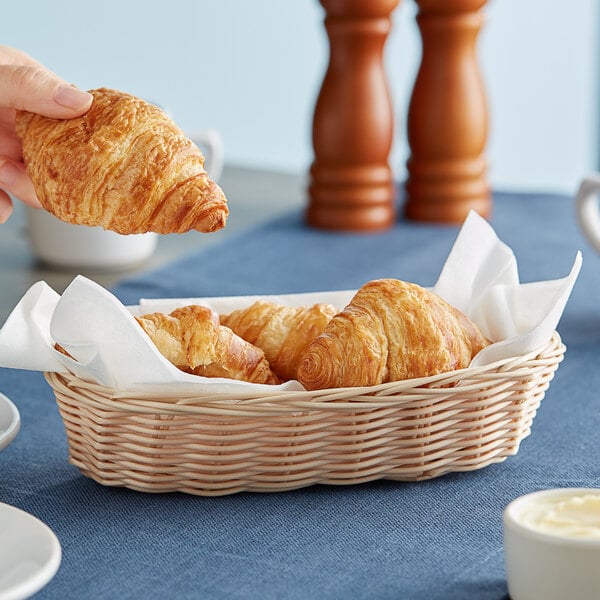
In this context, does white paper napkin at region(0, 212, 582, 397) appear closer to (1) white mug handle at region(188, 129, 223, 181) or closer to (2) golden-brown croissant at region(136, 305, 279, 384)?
(2) golden-brown croissant at region(136, 305, 279, 384)

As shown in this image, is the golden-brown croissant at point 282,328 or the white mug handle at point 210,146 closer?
the golden-brown croissant at point 282,328

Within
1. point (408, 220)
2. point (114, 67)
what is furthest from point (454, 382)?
point (114, 67)

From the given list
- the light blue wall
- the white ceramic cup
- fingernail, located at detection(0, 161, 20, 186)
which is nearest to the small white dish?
fingernail, located at detection(0, 161, 20, 186)

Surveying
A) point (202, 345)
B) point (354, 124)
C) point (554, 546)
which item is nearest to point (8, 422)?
point (202, 345)

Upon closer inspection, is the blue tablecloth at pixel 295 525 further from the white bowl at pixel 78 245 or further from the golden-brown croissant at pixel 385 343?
the white bowl at pixel 78 245

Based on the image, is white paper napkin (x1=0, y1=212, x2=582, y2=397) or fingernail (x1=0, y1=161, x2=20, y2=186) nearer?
white paper napkin (x1=0, y1=212, x2=582, y2=397)

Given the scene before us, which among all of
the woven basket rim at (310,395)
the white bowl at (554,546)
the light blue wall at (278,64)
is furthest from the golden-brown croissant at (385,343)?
the light blue wall at (278,64)
